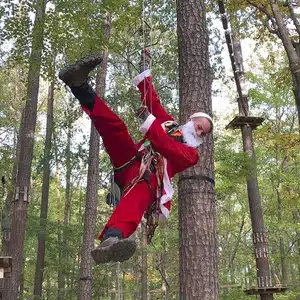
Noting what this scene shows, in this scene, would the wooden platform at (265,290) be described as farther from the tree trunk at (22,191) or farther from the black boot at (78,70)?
the black boot at (78,70)

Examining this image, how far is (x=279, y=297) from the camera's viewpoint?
1465 cm

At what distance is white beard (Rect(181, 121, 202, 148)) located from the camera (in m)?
3.65

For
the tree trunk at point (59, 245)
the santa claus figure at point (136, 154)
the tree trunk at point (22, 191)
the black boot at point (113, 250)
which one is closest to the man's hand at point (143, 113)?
the santa claus figure at point (136, 154)

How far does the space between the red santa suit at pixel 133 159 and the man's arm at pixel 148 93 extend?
1.48ft

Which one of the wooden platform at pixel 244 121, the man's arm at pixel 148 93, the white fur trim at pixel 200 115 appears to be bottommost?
the white fur trim at pixel 200 115

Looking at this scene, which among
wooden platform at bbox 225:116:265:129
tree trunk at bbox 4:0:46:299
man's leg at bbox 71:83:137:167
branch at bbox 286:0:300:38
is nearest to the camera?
man's leg at bbox 71:83:137:167

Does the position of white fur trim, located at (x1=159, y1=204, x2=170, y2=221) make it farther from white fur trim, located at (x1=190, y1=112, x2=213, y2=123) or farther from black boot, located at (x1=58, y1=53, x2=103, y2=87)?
black boot, located at (x1=58, y1=53, x2=103, y2=87)

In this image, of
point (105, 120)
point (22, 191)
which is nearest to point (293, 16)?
point (105, 120)

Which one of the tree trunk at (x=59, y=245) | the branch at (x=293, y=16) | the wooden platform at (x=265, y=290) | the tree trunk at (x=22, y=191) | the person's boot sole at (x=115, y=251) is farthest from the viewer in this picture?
the tree trunk at (x=59, y=245)

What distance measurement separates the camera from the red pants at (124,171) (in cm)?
322

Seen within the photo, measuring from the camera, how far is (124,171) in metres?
3.55

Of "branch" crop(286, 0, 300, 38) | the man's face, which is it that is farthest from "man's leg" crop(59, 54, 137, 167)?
"branch" crop(286, 0, 300, 38)

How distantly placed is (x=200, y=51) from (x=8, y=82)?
16702mm

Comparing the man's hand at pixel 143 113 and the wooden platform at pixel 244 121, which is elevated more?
the wooden platform at pixel 244 121
